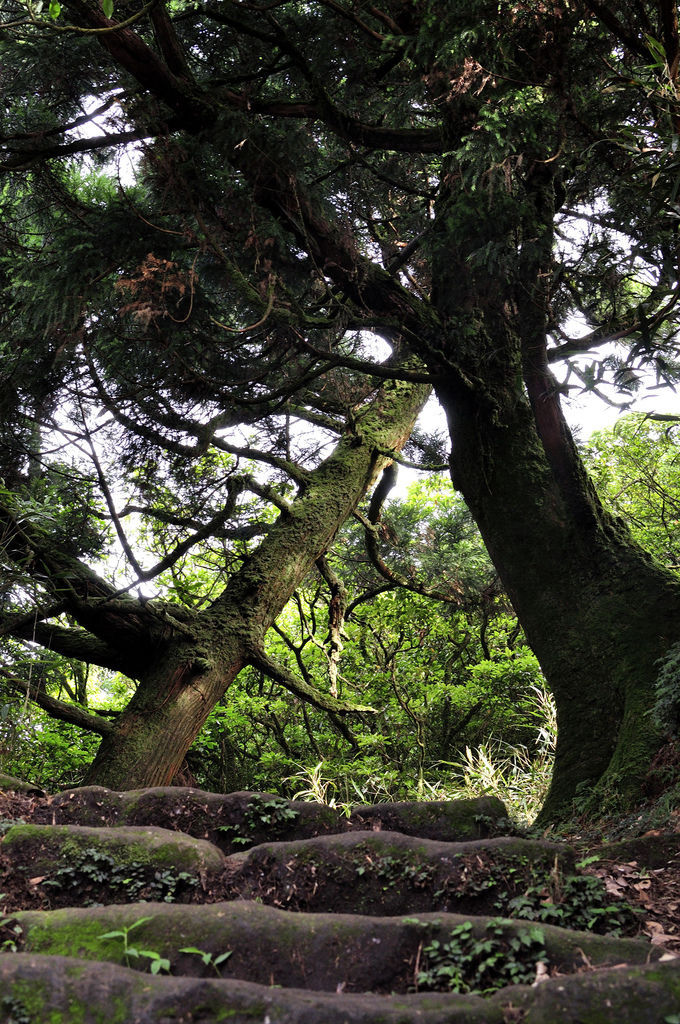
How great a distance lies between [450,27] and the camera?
12.7 ft

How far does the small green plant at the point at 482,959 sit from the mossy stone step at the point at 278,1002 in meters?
0.37

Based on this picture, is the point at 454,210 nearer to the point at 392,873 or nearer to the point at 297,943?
the point at 392,873

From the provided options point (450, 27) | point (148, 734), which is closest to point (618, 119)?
point (450, 27)

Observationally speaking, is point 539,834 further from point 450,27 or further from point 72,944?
point 450,27

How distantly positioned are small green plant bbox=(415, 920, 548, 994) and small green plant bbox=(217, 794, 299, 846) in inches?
57.5

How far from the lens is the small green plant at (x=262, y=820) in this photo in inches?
134

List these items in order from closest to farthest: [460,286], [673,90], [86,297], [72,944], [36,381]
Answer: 1. [72,944]
2. [673,90]
3. [86,297]
4. [460,286]
5. [36,381]

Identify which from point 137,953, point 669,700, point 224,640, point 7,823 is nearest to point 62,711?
point 224,640

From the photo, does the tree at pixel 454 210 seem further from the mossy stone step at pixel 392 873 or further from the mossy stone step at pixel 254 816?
the mossy stone step at pixel 392 873

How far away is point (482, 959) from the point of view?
2.02 m

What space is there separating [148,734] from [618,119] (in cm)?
484

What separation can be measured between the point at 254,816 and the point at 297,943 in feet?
4.78

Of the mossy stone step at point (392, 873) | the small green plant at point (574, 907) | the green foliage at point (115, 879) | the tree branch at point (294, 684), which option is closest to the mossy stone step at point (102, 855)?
the green foliage at point (115, 879)

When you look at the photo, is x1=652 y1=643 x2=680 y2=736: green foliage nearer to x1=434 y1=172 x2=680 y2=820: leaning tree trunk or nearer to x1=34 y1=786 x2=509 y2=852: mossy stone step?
x1=434 y1=172 x2=680 y2=820: leaning tree trunk
